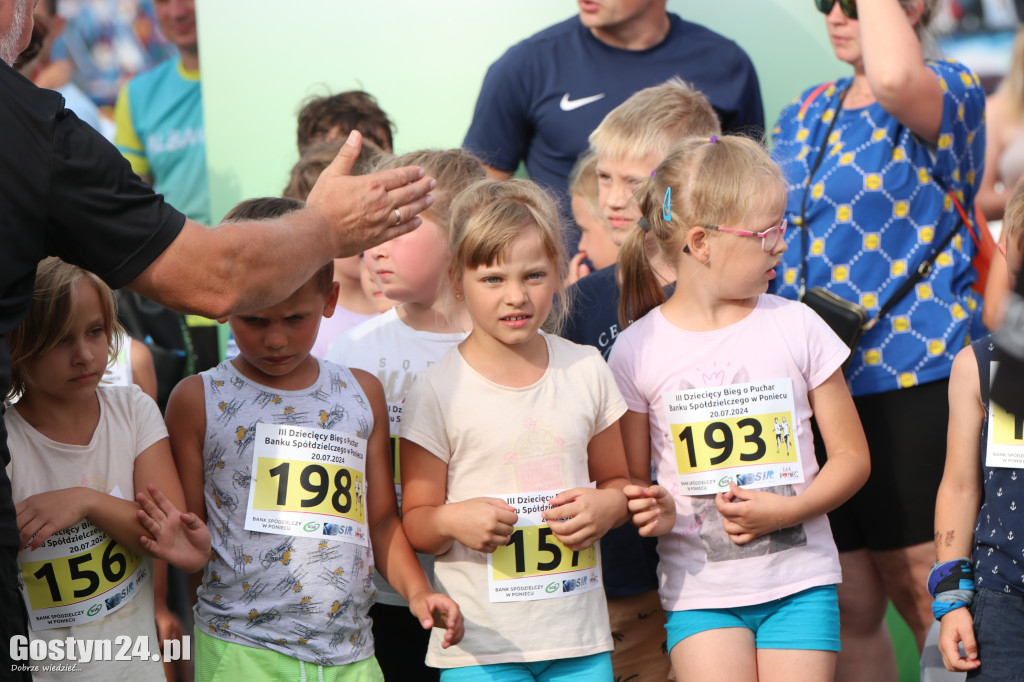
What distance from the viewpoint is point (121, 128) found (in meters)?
4.95

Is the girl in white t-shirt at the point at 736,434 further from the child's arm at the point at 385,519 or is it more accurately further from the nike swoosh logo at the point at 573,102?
the nike swoosh logo at the point at 573,102

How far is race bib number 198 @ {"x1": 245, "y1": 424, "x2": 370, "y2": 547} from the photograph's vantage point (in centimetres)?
245

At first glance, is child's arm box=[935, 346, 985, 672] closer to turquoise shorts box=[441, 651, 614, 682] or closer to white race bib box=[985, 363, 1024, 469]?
white race bib box=[985, 363, 1024, 469]

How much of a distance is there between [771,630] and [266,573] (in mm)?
1217

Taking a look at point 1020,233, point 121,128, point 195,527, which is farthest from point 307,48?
point 1020,233

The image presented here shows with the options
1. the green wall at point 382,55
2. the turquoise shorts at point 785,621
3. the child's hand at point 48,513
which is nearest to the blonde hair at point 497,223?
the turquoise shorts at point 785,621

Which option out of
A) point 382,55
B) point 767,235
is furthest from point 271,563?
point 382,55

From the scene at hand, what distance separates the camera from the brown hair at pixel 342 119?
4211 millimetres

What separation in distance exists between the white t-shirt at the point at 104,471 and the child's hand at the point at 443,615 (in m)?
0.67

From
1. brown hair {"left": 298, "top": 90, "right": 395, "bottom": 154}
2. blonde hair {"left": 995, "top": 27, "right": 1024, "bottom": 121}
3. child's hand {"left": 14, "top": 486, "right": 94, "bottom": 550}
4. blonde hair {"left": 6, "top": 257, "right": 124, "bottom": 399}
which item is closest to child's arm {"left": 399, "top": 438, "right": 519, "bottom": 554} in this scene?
child's hand {"left": 14, "top": 486, "right": 94, "bottom": 550}

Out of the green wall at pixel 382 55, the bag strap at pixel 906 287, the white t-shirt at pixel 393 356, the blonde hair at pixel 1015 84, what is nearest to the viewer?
the white t-shirt at pixel 393 356

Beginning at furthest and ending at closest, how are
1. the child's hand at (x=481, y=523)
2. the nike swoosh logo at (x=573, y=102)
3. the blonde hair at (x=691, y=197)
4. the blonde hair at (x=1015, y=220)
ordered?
the nike swoosh logo at (x=573, y=102)
the blonde hair at (x=691, y=197)
the blonde hair at (x=1015, y=220)
the child's hand at (x=481, y=523)

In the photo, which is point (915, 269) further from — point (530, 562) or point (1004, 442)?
point (530, 562)

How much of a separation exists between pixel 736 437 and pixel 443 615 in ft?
2.77
